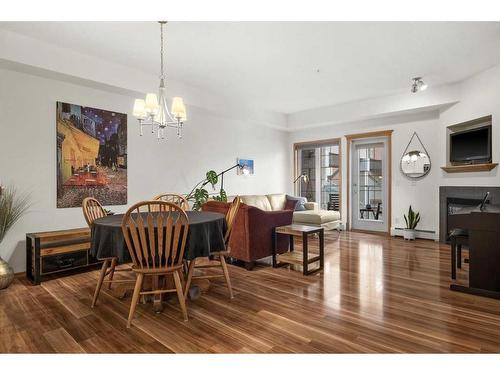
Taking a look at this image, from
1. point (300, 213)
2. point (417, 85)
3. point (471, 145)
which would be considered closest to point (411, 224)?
point (471, 145)

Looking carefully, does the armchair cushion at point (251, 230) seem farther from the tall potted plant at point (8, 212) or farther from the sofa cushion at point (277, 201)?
the sofa cushion at point (277, 201)

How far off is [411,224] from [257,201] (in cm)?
300

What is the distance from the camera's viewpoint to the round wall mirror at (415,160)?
18.6 feet

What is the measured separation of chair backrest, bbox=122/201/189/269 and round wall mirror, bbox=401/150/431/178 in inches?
200

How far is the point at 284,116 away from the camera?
7320 millimetres

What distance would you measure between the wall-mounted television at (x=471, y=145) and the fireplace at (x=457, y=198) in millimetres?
446

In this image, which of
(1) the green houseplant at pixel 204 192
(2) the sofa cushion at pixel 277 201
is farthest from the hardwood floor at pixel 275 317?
(2) the sofa cushion at pixel 277 201

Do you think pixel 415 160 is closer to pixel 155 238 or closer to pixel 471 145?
pixel 471 145

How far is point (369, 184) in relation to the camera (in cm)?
664

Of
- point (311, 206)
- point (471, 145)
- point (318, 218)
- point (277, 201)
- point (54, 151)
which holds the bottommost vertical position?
point (318, 218)
